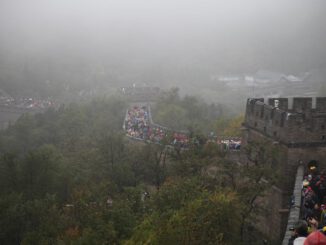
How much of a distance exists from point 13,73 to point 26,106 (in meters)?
48.4

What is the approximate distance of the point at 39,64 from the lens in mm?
162500

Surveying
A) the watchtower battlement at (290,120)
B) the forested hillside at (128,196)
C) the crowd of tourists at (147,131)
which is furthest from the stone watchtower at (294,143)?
the crowd of tourists at (147,131)

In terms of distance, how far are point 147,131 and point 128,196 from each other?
23892 mm

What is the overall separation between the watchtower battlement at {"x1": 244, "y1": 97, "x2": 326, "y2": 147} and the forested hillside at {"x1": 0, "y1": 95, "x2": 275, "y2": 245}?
2039mm

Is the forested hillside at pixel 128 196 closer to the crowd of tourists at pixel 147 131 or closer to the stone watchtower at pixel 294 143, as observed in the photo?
the stone watchtower at pixel 294 143

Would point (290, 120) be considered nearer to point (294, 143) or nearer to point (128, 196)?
point (294, 143)

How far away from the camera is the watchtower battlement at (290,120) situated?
28.7 metres

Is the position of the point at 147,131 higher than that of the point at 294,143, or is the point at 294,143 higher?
the point at 294,143

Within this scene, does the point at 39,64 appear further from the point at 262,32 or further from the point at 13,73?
the point at 262,32

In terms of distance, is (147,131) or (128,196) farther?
(147,131)

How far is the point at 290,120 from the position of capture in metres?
28.5

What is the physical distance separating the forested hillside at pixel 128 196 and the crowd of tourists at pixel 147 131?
4.82 feet

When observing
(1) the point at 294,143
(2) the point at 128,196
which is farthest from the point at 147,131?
(1) the point at 294,143

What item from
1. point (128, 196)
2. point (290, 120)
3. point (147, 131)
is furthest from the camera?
point (147, 131)
